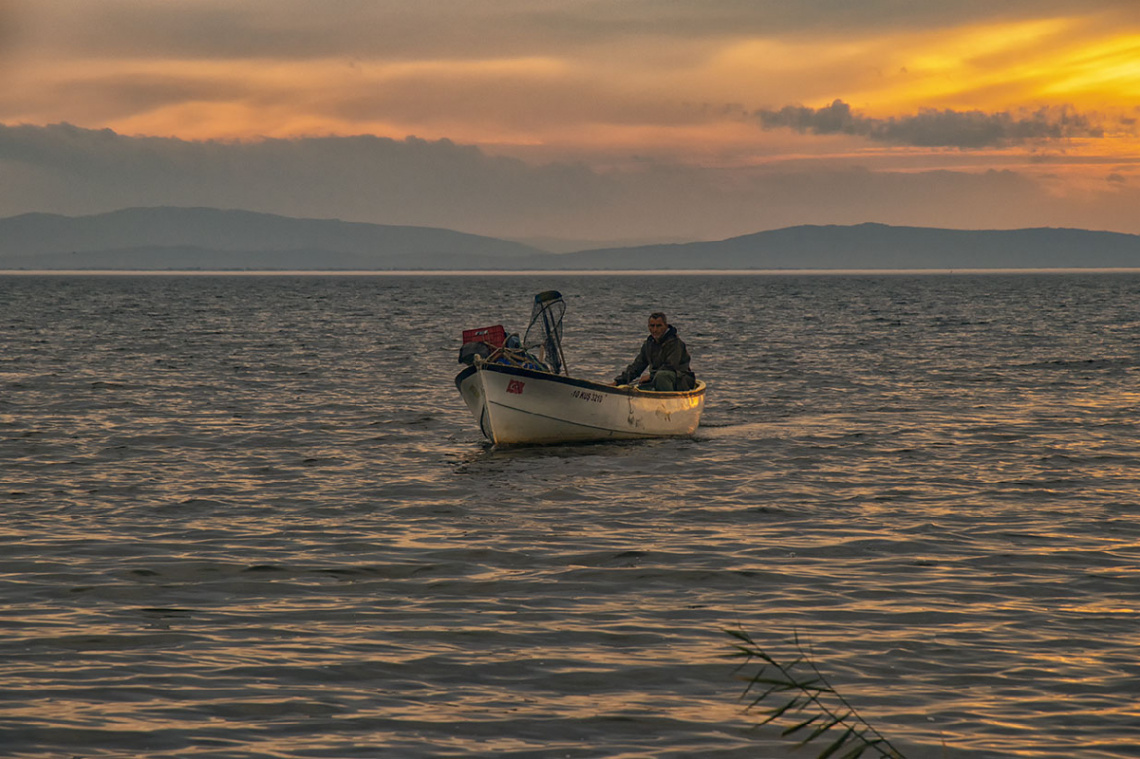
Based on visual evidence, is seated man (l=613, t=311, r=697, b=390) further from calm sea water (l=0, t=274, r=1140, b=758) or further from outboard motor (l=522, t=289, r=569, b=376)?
calm sea water (l=0, t=274, r=1140, b=758)

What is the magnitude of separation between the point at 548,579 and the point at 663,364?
10.7 metres

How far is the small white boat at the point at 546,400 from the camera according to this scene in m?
21.1

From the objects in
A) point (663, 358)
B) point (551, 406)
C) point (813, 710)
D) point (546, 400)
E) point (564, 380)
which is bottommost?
point (813, 710)

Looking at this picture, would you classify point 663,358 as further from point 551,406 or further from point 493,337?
point 493,337

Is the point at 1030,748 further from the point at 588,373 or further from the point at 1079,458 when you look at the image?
the point at 588,373

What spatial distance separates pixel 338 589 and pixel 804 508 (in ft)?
22.1

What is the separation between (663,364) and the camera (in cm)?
2239

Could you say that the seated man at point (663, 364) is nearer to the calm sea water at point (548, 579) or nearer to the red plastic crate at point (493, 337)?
the calm sea water at point (548, 579)

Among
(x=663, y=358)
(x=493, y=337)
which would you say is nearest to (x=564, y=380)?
(x=493, y=337)

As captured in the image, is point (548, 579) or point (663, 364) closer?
point (548, 579)

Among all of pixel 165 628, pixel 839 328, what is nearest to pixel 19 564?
pixel 165 628

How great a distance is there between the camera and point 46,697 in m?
8.55

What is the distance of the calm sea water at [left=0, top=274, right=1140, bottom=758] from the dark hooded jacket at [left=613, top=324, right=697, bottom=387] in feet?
5.05

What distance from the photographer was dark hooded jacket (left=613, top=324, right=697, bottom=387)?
880 inches
